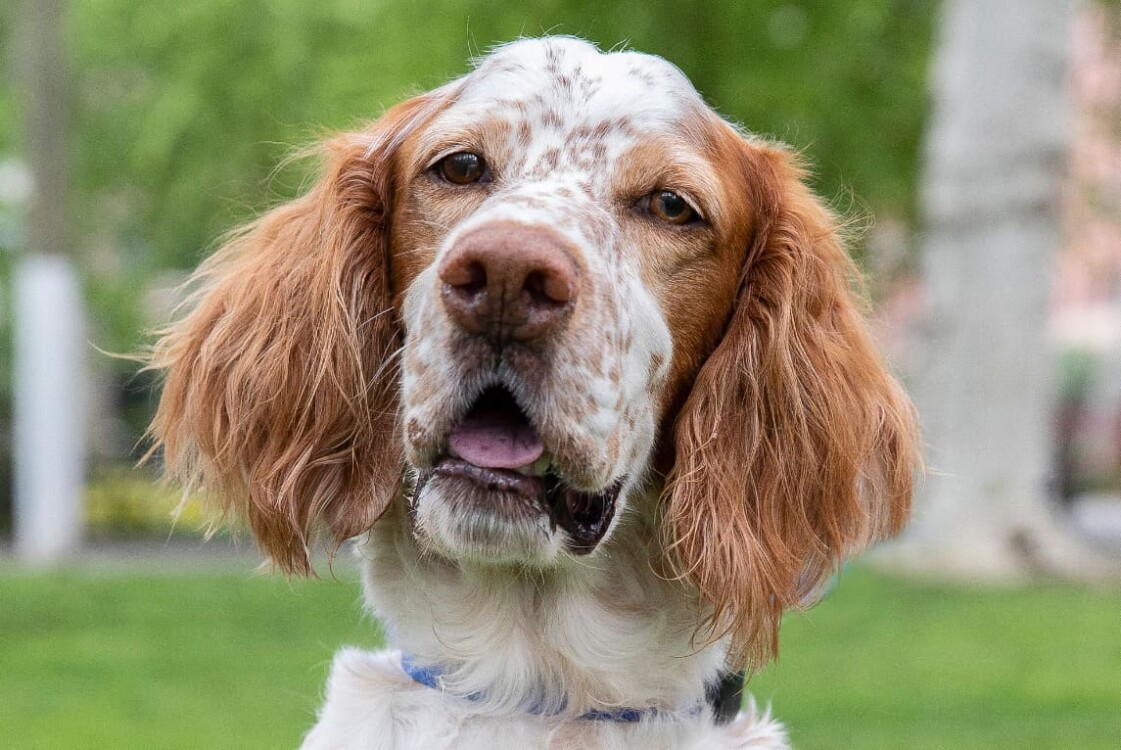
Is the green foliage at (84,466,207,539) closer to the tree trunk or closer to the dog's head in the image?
the tree trunk

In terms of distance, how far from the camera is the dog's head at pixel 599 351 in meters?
2.89

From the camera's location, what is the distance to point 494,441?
2.77 m

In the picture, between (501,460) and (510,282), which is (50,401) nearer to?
(501,460)

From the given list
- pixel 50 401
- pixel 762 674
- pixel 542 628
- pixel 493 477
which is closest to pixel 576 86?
pixel 493 477

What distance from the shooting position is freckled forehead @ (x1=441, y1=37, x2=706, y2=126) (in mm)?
3121

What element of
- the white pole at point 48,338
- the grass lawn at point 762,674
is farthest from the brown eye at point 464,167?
the white pole at point 48,338

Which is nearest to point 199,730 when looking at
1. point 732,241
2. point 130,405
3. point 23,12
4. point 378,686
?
point 378,686

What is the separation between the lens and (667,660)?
119 inches

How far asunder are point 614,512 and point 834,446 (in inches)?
19.9

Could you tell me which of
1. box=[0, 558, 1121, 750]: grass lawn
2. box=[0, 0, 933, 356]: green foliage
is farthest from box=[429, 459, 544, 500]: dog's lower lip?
box=[0, 0, 933, 356]: green foliage

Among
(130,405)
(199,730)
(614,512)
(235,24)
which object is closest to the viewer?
(614,512)

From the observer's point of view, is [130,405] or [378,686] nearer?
[378,686]

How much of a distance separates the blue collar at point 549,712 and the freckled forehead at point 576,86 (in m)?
1.15

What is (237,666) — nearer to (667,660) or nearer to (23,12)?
(667,660)
